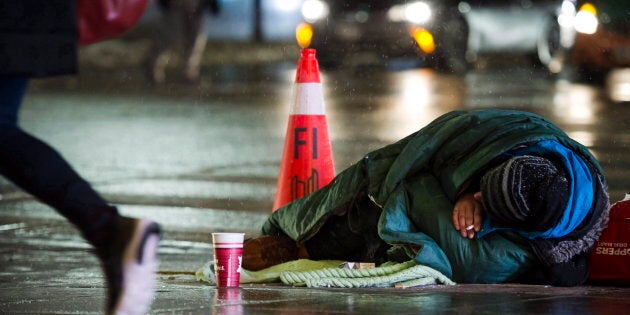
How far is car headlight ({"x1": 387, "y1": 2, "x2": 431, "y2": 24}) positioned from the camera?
1533 centimetres

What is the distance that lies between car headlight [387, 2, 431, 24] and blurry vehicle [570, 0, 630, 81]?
5.86ft

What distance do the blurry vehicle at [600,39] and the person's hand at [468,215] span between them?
10193mm

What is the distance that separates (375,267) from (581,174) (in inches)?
31.3

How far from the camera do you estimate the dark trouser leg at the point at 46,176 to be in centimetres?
314

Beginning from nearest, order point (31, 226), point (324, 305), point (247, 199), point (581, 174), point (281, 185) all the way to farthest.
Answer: point (324, 305) → point (581, 174) → point (281, 185) → point (31, 226) → point (247, 199)

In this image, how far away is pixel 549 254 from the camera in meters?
4.27

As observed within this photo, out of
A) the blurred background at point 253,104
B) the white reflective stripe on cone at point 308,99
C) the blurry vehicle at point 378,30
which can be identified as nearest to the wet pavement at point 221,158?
the blurred background at point 253,104

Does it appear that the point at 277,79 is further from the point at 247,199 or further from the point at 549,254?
the point at 549,254

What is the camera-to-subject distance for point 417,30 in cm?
1540

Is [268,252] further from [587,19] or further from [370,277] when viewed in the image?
[587,19]

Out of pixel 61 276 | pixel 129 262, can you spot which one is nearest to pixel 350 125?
pixel 61 276

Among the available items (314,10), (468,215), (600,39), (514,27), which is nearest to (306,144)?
(468,215)

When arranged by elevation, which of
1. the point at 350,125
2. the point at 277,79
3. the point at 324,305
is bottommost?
the point at 324,305

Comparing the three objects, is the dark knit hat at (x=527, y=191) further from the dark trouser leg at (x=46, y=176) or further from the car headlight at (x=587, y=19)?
the car headlight at (x=587, y=19)
